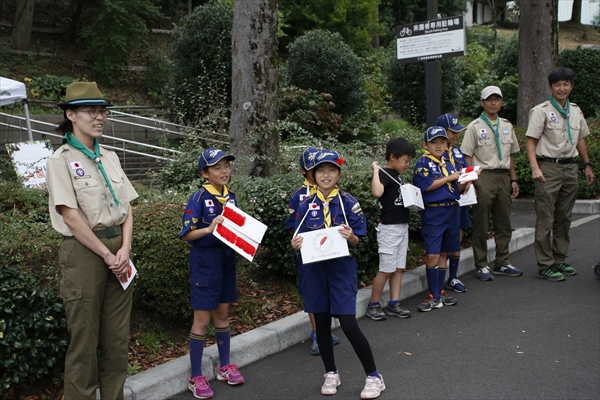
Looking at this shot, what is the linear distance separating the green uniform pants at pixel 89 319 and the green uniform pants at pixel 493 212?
459 cm

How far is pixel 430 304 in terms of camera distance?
19.9ft

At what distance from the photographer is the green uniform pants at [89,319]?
359 cm

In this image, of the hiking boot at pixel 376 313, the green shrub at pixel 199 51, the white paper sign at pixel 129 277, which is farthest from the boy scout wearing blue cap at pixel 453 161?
→ the green shrub at pixel 199 51

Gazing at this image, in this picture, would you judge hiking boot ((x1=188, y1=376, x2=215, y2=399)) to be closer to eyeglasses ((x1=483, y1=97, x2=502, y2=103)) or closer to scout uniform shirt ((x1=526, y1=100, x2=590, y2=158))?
eyeglasses ((x1=483, y1=97, x2=502, y2=103))

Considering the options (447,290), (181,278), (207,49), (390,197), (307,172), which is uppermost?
(207,49)

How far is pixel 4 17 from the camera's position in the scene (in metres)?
24.1

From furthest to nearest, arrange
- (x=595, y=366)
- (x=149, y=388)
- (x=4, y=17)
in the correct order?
(x=4, y=17) < (x=595, y=366) < (x=149, y=388)

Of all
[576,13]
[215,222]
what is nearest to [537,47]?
[215,222]

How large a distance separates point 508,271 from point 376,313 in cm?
224

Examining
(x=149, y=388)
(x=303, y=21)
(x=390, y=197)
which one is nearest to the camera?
(x=149, y=388)

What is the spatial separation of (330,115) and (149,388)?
10755 millimetres

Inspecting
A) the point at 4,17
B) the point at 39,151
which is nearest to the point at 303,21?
the point at 4,17

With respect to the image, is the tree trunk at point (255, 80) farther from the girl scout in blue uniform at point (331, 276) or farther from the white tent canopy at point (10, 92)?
the white tent canopy at point (10, 92)

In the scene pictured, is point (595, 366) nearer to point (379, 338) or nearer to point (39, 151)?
point (379, 338)
